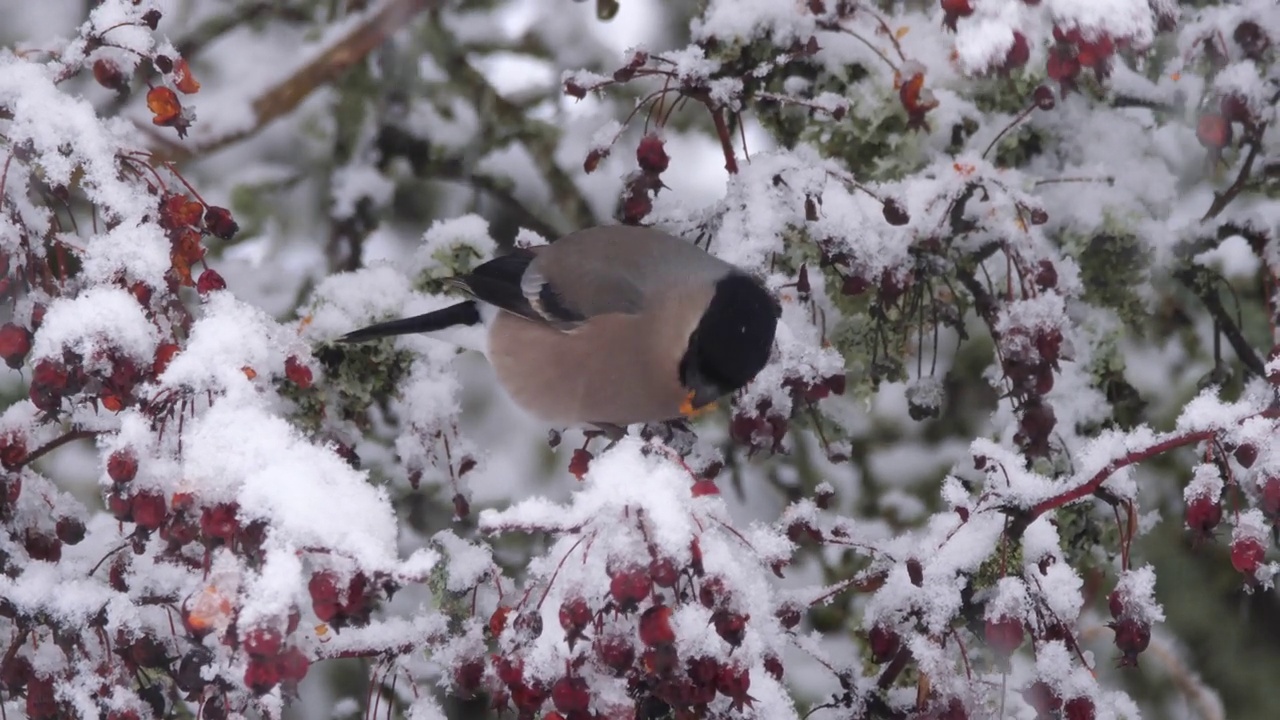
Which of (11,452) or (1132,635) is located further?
(11,452)

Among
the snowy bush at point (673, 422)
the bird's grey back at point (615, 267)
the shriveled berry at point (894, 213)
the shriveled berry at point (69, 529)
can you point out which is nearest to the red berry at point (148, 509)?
the snowy bush at point (673, 422)

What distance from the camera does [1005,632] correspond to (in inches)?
55.7

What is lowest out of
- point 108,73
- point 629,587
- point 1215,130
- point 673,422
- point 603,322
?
point 673,422

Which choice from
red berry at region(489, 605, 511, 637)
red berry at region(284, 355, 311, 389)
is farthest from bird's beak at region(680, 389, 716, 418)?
red berry at region(284, 355, 311, 389)

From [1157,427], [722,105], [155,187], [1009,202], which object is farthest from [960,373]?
[155,187]

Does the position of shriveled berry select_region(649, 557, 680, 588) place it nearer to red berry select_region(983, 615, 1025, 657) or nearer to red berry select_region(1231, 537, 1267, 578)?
red berry select_region(983, 615, 1025, 657)

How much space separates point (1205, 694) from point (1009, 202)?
1408mm

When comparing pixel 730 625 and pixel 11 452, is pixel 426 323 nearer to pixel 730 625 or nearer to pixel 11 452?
pixel 11 452

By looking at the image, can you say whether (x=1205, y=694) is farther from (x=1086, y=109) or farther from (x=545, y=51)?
(x=545, y=51)

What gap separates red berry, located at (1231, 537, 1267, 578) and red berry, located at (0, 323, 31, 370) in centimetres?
154

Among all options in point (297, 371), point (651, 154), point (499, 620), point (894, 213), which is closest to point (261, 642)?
point (499, 620)

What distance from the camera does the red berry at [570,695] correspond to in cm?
137

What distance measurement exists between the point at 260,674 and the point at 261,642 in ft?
0.11

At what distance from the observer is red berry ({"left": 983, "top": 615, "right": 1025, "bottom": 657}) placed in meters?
1.41
